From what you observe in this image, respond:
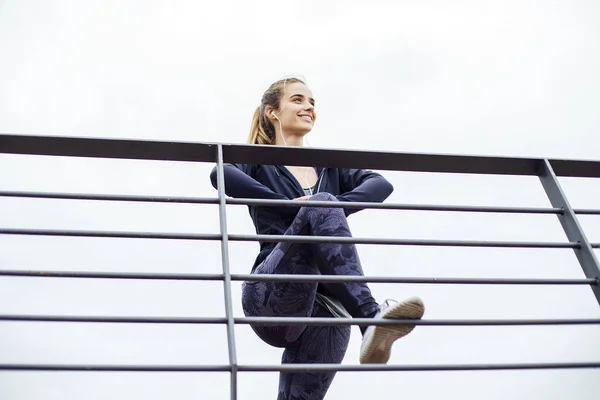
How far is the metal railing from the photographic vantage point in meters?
1.78

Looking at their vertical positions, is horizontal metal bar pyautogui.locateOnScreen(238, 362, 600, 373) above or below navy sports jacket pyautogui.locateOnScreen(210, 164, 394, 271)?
below

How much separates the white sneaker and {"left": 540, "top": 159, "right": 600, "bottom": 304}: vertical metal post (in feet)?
1.48

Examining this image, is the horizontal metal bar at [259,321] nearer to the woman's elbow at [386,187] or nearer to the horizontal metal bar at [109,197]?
the horizontal metal bar at [109,197]

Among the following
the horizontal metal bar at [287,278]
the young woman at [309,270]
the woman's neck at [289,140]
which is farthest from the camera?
the woman's neck at [289,140]

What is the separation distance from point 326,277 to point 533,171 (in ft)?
2.50

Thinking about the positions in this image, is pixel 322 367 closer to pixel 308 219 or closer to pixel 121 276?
pixel 121 276

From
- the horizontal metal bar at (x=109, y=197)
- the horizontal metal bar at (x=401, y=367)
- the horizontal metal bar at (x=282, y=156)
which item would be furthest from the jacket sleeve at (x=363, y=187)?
the horizontal metal bar at (x=401, y=367)

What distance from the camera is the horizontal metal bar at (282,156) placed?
6.81 ft

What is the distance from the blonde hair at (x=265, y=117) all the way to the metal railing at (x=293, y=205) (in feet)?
3.44

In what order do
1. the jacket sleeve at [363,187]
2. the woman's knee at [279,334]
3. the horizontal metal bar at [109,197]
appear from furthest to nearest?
the jacket sleeve at [363,187] → the woman's knee at [279,334] → the horizontal metal bar at [109,197]

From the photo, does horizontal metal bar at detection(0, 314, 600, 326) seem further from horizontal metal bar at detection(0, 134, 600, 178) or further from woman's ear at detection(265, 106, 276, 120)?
woman's ear at detection(265, 106, 276, 120)

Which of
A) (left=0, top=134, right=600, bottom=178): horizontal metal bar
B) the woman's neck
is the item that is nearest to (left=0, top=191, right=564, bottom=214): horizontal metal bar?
(left=0, top=134, right=600, bottom=178): horizontal metal bar

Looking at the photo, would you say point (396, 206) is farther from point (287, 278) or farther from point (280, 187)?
point (280, 187)

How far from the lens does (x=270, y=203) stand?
2.09 m
